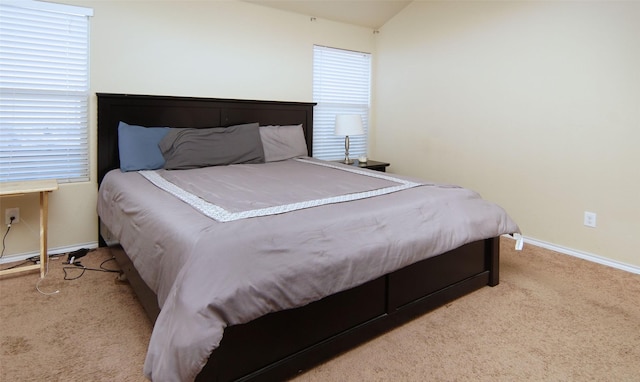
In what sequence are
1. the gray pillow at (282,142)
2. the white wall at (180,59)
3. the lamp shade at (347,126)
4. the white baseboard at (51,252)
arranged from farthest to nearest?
the lamp shade at (347,126) < the gray pillow at (282,142) < the white wall at (180,59) < the white baseboard at (51,252)

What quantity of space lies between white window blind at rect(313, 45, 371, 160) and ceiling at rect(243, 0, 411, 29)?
335 millimetres

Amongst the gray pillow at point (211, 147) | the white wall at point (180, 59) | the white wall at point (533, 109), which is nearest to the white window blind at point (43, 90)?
the white wall at point (180, 59)

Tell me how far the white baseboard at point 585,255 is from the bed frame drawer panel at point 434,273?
1102 mm

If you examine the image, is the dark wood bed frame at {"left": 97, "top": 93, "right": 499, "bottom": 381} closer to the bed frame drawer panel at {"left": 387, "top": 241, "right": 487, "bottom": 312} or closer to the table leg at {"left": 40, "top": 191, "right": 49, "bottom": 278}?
the bed frame drawer panel at {"left": 387, "top": 241, "right": 487, "bottom": 312}

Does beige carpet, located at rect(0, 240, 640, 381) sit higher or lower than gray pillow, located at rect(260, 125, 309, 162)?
lower

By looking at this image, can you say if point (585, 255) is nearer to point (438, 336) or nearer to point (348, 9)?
point (438, 336)

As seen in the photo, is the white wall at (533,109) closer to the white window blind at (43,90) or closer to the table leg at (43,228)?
the white window blind at (43,90)

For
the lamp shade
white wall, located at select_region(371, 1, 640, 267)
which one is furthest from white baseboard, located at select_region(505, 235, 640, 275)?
the lamp shade

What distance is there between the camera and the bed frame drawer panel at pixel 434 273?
1.83 meters

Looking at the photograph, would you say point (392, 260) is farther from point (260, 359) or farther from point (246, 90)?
point (246, 90)

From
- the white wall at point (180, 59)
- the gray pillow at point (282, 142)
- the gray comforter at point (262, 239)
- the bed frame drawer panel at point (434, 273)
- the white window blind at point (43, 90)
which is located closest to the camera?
the gray comforter at point (262, 239)

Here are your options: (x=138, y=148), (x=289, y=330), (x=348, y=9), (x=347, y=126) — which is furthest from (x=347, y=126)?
(x=289, y=330)

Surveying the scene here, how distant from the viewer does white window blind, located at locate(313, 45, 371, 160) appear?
413 cm

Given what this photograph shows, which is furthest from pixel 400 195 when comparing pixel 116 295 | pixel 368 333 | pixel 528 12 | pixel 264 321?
pixel 528 12
